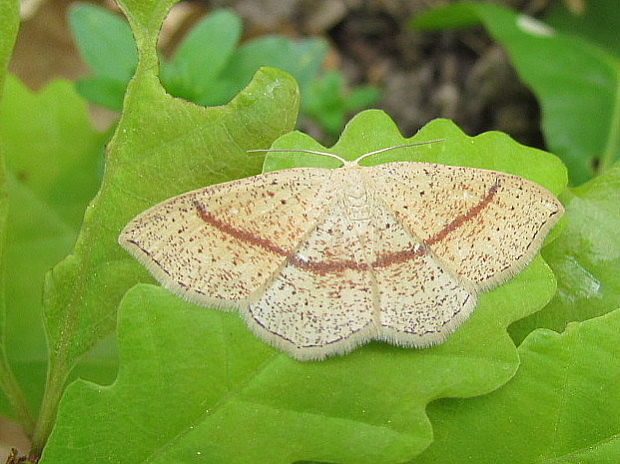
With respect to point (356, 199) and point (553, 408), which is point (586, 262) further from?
point (356, 199)

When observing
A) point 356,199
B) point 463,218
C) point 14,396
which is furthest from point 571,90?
point 14,396

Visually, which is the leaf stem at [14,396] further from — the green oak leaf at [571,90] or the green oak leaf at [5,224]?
the green oak leaf at [571,90]

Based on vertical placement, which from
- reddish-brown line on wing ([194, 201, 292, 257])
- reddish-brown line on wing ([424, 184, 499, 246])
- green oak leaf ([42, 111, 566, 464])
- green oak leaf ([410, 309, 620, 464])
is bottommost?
green oak leaf ([410, 309, 620, 464])

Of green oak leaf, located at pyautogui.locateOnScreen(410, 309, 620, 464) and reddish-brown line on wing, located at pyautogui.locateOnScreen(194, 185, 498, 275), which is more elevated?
reddish-brown line on wing, located at pyautogui.locateOnScreen(194, 185, 498, 275)

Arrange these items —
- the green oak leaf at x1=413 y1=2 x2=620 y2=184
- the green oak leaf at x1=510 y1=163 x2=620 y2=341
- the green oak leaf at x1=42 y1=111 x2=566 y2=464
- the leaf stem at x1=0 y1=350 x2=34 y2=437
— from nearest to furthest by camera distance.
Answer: the green oak leaf at x1=42 y1=111 x2=566 y2=464
the green oak leaf at x1=510 y1=163 x2=620 y2=341
the leaf stem at x1=0 y1=350 x2=34 y2=437
the green oak leaf at x1=413 y1=2 x2=620 y2=184

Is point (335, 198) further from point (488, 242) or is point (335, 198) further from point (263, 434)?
point (263, 434)

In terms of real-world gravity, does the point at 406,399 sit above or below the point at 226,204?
below

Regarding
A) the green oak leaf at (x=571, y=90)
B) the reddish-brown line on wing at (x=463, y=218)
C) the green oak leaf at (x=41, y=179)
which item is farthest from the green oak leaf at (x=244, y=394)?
the green oak leaf at (x=571, y=90)

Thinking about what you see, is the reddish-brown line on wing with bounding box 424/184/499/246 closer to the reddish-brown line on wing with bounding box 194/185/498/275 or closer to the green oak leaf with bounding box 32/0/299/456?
the reddish-brown line on wing with bounding box 194/185/498/275

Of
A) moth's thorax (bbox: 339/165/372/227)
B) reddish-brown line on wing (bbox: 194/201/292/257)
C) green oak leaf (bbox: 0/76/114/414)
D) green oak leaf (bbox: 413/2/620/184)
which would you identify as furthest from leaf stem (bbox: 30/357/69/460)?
green oak leaf (bbox: 413/2/620/184)

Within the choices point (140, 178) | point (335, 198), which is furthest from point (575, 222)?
point (140, 178)
